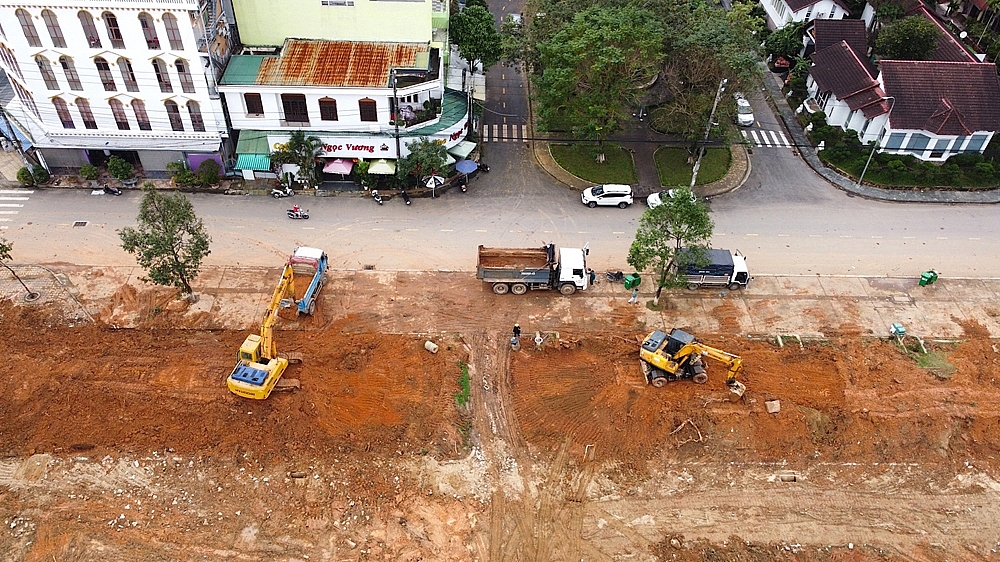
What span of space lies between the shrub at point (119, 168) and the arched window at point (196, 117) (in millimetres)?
6008

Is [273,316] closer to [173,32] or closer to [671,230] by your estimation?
[173,32]

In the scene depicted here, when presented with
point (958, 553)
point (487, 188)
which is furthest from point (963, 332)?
point (487, 188)

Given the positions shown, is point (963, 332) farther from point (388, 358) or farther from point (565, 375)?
point (388, 358)

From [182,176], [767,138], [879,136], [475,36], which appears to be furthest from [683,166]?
[182,176]

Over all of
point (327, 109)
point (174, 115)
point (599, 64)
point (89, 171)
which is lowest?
point (89, 171)

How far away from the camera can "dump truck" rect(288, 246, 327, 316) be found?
140 feet

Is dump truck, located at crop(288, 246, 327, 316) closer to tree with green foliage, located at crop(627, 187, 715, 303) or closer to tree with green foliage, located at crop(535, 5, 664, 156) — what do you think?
tree with green foliage, located at crop(627, 187, 715, 303)

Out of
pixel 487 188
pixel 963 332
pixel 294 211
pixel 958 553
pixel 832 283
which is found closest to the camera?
pixel 958 553

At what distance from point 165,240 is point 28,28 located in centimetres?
2201

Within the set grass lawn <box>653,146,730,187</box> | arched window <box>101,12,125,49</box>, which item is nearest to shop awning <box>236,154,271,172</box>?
arched window <box>101,12,125,49</box>

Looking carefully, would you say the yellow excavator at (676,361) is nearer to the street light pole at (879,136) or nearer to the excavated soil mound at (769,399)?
the excavated soil mound at (769,399)

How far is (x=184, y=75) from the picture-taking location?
164 ft

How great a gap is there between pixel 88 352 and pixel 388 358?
17938 mm

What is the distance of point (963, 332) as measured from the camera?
4322 centimetres
